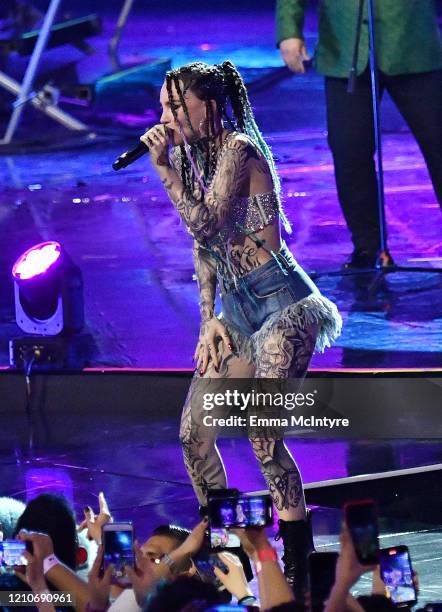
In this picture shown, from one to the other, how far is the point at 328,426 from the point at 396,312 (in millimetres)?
909

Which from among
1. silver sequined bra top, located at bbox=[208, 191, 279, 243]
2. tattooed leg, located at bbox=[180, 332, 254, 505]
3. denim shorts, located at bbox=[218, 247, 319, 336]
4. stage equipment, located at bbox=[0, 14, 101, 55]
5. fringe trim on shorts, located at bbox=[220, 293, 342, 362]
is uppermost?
stage equipment, located at bbox=[0, 14, 101, 55]

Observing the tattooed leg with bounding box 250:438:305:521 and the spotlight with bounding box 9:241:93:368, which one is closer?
the tattooed leg with bounding box 250:438:305:521

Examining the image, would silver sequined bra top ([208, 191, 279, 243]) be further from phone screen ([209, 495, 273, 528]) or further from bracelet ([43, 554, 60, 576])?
bracelet ([43, 554, 60, 576])

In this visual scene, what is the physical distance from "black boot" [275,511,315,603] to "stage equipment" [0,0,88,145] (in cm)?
716

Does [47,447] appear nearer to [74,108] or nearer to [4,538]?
[4,538]

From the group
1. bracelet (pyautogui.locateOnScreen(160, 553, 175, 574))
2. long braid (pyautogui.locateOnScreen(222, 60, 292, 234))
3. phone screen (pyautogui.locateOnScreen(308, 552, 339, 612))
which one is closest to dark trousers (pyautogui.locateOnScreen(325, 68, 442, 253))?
long braid (pyautogui.locateOnScreen(222, 60, 292, 234))

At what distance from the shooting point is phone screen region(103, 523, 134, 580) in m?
3.39

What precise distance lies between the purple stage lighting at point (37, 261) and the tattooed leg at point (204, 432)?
2164 mm

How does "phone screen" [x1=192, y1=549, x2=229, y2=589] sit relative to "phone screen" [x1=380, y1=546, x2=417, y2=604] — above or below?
above

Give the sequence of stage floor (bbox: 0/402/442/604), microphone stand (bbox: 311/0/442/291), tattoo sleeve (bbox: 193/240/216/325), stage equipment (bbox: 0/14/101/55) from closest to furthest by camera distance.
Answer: tattoo sleeve (bbox: 193/240/216/325) → stage floor (bbox: 0/402/442/604) → microphone stand (bbox: 311/0/442/291) → stage equipment (bbox: 0/14/101/55)

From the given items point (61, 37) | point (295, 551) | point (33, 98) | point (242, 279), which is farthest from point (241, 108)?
point (61, 37)

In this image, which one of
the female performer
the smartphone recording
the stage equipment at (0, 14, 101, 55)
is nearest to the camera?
the smartphone recording

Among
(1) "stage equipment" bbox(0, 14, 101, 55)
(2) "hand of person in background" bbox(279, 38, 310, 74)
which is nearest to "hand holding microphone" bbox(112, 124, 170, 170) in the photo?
(2) "hand of person in background" bbox(279, 38, 310, 74)

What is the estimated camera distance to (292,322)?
4.40 meters
